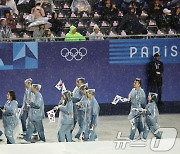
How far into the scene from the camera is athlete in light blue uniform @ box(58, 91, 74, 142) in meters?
14.7

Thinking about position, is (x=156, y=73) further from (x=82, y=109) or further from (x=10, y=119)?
(x=10, y=119)

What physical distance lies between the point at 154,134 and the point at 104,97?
2893 mm

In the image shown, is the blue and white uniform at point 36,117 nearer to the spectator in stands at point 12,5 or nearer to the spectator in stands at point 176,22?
the spectator in stands at point 12,5

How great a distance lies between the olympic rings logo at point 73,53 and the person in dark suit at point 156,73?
1757 millimetres

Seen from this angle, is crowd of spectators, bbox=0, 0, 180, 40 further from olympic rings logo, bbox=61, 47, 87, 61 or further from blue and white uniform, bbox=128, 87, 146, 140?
blue and white uniform, bbox=128, 87, 146, 140

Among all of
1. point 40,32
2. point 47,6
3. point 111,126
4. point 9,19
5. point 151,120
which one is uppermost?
point 47,6

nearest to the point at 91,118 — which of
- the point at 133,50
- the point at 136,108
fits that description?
the point at 136,108

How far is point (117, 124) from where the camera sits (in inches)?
664

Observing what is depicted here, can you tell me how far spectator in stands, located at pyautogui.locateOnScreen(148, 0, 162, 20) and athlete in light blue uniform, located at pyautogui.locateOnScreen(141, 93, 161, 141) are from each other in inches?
202

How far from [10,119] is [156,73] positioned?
4.49 meters

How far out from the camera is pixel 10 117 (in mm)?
14836

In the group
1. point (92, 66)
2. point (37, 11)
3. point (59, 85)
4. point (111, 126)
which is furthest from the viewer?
point (37, 11)

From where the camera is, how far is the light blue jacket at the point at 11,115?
14791 mm

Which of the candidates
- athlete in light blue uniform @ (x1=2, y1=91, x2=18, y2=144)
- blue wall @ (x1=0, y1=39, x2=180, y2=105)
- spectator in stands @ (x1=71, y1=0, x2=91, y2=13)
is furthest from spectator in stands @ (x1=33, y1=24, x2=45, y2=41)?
athlete in light blue uniform @ (x1=2, y1=91, x2=18, y2=144)
